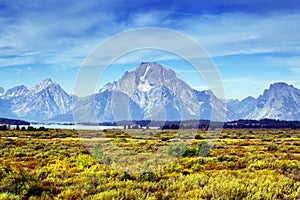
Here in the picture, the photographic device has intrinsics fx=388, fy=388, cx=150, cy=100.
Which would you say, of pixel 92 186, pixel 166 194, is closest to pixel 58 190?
pixel 92 186

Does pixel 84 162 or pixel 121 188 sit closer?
pixel 121 188

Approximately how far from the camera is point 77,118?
2253cm

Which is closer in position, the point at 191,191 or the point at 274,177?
the point at 191,191

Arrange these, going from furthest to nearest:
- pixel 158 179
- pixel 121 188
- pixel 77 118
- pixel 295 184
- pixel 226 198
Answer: pixel 77 118
pixel 158 179
pixel 295 184
pixel 121 188
pixel 226 198

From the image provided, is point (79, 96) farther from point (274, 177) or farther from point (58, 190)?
point (274, 177)

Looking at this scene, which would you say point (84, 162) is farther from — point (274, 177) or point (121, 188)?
point (274, 177)

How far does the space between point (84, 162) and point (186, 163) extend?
5.50 meters

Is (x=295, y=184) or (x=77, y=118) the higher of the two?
(x=77, y=118)

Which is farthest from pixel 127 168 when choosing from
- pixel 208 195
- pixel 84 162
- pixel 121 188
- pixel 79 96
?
pixel 208 195

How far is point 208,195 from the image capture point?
12.1m

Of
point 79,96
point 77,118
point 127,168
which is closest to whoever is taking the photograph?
point 127,168

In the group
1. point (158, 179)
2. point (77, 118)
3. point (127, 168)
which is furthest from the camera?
point (77, 118)

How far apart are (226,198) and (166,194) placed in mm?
1884

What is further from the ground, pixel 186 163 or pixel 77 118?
pixel 77 118
